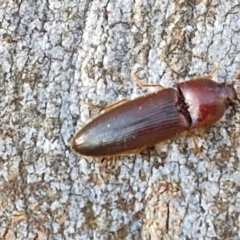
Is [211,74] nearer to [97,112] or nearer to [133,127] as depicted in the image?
[133,127]

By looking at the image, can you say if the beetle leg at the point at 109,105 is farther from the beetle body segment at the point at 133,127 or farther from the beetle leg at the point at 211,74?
the beetle leg at the point at 211,74

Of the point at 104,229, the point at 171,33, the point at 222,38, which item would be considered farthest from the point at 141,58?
the point at 104,229

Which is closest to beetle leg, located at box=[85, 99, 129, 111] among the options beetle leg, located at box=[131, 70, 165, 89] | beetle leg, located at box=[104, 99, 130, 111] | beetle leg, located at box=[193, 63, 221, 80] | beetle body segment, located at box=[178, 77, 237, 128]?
beetle leg, located at box=[104, 99, 130, 111]

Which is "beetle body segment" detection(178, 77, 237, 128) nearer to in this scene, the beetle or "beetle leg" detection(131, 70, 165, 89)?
the beetle

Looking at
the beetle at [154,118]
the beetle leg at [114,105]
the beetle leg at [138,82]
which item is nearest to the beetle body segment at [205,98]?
the beetle at [154,118]

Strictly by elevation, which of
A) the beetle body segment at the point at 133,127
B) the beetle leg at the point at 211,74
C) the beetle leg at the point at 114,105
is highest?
the beetle leg at the point at 211,74

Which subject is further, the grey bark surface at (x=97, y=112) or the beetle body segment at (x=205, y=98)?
the beetle body segment at (x=205, y=98)

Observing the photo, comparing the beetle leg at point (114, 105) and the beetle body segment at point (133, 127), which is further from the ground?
the beetle leg at point (114, 105)

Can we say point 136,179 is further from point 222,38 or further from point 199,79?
point 222,38
